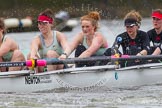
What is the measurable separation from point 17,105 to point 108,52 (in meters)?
2.58

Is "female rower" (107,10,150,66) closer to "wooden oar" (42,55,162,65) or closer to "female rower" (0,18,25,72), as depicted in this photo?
"wooden oar" (42,55,162,65)

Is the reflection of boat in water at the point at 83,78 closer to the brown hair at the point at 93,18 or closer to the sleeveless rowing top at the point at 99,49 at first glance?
the sleeveless rowing top at the point at 99,49

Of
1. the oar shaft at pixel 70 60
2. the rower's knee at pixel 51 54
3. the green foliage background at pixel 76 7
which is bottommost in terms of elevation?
the oar shaft at pixel 70 60

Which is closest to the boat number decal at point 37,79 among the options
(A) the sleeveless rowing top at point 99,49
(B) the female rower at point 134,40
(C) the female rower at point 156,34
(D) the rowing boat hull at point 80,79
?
(D) the rowing boat hull at point 80,79

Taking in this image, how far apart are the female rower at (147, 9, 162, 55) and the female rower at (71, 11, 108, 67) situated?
3.75ft

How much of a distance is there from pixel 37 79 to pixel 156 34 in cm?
295

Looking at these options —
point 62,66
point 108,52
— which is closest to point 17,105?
point 62,66

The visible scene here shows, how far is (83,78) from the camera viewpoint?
10.4m

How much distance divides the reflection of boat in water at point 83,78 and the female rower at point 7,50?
448 mm

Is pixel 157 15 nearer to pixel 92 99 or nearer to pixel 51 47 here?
pixel 51 47

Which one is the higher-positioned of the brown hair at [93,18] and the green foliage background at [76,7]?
the green foliage background at [76,7]

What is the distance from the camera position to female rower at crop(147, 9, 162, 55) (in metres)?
11.5

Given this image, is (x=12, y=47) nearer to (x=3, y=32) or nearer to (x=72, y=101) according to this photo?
(x=3, y=32)

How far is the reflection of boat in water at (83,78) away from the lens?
399 inches
